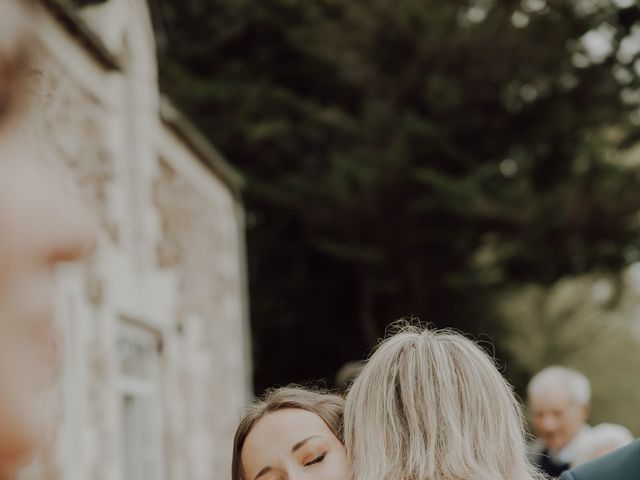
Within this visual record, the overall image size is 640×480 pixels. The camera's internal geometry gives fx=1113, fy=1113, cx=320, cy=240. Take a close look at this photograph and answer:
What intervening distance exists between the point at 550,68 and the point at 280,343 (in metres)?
5.70

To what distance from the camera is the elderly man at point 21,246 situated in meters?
0.39

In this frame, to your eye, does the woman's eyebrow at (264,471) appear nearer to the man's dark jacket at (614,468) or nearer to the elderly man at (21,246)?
the man's dark jacket at (614,468)

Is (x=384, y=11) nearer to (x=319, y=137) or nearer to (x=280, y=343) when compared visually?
(x=319, y=137)

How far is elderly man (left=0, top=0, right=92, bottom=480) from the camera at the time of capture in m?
0.39

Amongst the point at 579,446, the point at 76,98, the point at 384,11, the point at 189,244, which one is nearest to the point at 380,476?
the point at 579,446

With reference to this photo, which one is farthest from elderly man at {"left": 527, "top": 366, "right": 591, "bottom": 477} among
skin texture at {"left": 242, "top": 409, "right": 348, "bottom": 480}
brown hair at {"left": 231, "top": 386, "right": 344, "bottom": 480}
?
skin texture at {"left": 242, "top": 409, "right": 348, "bottom": 480}

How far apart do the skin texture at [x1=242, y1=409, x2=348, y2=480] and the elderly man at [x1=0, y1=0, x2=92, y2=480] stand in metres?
1.75

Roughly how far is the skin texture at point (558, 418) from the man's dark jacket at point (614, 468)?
2.99m

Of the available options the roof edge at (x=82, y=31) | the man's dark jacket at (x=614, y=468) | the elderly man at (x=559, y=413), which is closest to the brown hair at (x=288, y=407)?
the man's dark jacket at (x=614, y=468)

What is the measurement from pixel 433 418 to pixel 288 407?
51 cm

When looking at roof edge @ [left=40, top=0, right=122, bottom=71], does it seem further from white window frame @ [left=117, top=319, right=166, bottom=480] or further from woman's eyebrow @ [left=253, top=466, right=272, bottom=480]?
woman's eyebrow @ [left=253, top=466, right=272, bottom=480]

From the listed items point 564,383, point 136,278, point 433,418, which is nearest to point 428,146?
point 136,278

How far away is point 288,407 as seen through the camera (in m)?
2.46

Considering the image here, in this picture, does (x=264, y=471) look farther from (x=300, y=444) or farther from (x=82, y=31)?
(x=82, y=31)
